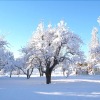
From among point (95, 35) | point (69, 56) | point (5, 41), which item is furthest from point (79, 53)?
point (95, 35)

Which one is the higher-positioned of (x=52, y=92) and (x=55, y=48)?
(x=55, y=48)

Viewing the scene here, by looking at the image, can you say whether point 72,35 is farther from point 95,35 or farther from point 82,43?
point 95,35

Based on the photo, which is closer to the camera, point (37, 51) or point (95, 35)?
point (37, 51)

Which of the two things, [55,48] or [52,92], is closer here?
[52,92]

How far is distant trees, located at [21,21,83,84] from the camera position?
37.0 meters

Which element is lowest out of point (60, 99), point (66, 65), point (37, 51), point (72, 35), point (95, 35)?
point (60, 99)

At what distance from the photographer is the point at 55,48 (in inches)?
1478

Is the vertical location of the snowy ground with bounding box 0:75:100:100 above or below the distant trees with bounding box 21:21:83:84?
below

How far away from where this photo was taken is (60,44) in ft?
120

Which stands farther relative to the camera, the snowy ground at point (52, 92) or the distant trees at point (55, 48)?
the distant trees at point (55, 48)

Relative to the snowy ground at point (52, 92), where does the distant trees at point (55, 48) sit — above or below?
above

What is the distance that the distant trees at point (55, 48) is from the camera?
37.0 metres

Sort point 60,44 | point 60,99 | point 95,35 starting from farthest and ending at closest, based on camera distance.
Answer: point 95,35
point 60,44
point 60,99

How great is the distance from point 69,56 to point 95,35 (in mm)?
49619
